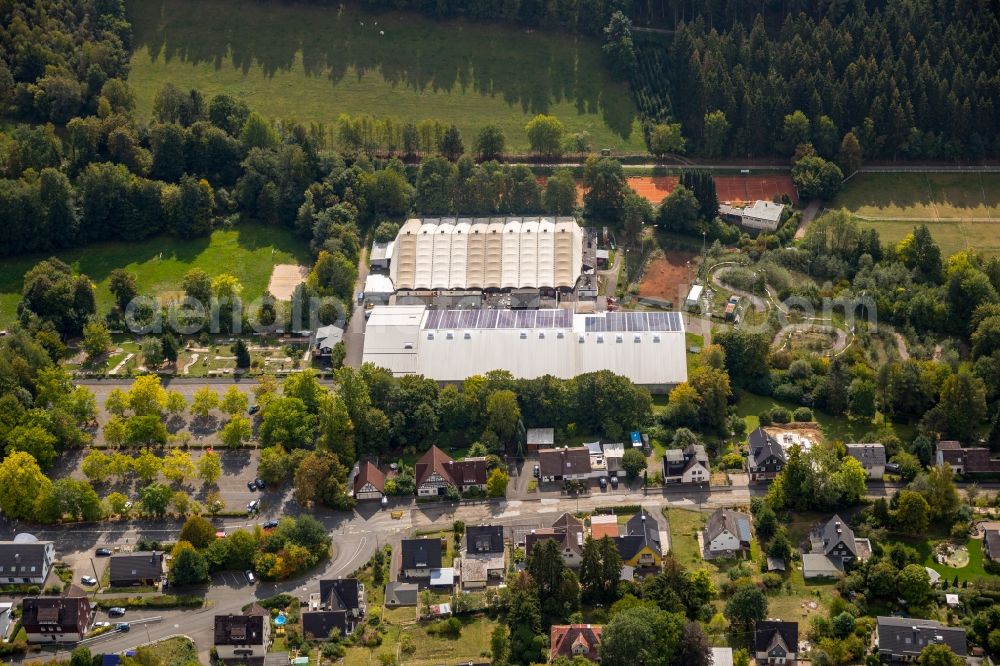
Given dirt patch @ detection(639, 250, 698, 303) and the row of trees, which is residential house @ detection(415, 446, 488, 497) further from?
the row of trees

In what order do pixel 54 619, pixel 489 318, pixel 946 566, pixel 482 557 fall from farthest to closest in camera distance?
pixel 489 318 → pixel 482 557 → pixel 946 566 → pixel 54 619

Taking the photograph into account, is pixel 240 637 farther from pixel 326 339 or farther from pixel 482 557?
pixel 326 339

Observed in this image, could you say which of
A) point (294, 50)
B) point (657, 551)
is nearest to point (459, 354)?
point (657, 551)

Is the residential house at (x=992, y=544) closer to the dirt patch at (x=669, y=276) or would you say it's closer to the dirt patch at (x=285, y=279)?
the dirt patch at (x=669, y=276)

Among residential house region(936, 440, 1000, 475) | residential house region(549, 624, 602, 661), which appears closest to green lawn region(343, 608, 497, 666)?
residential house region(549, 624, 602, 661)

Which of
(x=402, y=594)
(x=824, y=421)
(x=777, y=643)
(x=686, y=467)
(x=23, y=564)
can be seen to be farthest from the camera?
(x=824, y=421)

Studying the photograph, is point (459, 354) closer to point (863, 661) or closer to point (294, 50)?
point (863, 661)

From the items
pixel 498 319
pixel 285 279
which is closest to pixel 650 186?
pixel 498 319
